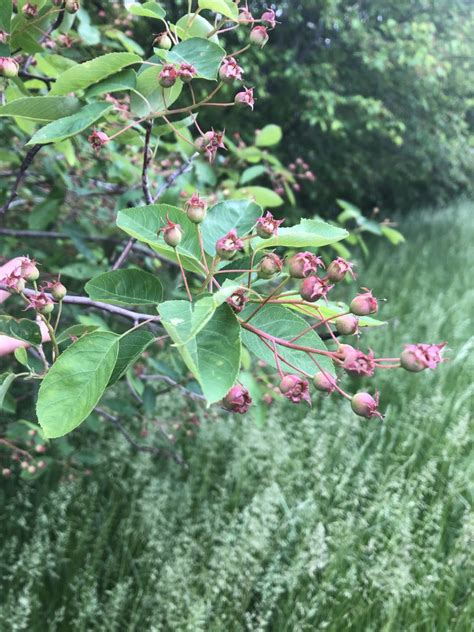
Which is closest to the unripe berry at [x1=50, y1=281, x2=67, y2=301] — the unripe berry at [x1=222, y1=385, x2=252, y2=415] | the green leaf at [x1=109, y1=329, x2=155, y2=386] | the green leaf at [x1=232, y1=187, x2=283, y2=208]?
the green leaf at [x1=109, y1=329, x2=155, y2=386]

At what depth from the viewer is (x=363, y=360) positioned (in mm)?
534

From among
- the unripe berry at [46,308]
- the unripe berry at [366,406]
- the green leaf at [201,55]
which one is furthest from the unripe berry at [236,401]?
the green leaf at [201,55]

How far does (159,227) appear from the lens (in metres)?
0.60

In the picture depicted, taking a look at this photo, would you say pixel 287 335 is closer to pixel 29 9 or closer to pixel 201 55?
pixel 201 55

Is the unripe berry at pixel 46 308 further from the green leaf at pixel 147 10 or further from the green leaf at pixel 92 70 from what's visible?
the green leaf at pixel 147 10

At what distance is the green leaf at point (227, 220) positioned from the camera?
2.17ft

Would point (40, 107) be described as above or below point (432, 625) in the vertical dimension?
above

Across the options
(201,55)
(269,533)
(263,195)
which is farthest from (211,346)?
(269,533)

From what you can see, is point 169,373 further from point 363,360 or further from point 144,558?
point 363,360

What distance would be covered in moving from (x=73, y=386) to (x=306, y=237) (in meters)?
0.25

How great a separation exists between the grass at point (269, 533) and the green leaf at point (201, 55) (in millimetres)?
1237

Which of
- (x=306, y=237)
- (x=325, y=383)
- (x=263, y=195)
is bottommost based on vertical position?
(x=263, y=195)

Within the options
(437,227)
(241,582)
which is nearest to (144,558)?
(241,582)

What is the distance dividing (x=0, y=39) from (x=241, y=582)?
1444 mm
